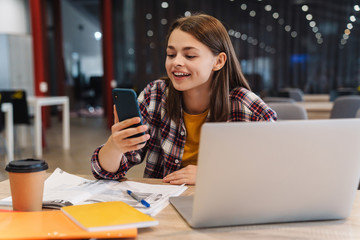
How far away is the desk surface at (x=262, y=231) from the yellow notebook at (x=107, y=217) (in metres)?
0.03

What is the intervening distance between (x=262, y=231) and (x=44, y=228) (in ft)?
1.51

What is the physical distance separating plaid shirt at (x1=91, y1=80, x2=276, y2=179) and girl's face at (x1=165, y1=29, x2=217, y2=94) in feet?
0.55

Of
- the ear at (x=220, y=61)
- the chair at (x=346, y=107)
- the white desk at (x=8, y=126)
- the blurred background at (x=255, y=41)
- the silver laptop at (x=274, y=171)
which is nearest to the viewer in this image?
the silver laptop at (x=274, y=171)

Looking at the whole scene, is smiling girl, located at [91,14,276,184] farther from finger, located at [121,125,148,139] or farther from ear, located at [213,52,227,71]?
finger, located at [121,125,148,139]

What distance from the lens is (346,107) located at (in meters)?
2.98

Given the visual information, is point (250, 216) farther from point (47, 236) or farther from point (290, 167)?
point (47, 236)

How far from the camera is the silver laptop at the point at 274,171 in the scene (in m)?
0.71

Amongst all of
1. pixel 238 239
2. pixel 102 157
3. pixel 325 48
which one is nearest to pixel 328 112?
pixel 102 157

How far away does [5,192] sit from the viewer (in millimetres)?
1067

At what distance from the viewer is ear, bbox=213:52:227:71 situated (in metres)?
1.43

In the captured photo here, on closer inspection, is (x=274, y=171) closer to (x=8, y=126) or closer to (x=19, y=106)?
(x=8, y=126)

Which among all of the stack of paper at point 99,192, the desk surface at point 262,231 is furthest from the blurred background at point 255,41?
the desk surface at point 262,231

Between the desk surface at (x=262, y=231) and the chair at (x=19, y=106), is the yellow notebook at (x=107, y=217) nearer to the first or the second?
the desk surface at (x=262, y=231)

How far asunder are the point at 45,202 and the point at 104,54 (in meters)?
6.37
